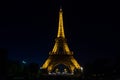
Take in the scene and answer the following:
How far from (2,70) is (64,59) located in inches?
2027

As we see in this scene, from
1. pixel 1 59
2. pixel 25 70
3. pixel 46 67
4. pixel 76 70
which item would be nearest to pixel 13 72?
pixel 25 70

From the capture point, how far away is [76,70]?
10319cm

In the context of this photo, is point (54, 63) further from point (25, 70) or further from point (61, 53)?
point (25, 70)

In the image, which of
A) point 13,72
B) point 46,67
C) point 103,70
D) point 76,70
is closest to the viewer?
point 13,72

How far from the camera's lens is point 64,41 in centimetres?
9662

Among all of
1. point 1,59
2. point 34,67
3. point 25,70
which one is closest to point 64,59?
point 34,67

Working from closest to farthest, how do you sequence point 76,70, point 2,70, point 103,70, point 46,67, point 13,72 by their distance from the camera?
point 2,70 → point 13,72 → point 103,70 → point 46,67 → point 76,70

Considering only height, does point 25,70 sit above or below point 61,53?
below

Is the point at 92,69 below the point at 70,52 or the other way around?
below

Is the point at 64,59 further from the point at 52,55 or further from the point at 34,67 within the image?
the point at 34,67

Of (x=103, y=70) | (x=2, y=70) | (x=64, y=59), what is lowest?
(x=2, y=70)

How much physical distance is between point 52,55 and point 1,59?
47.7 m

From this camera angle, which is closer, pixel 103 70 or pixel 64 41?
pixel 103 70

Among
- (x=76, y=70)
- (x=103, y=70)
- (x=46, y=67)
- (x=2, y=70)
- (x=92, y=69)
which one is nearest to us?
(x=2, y=70)
